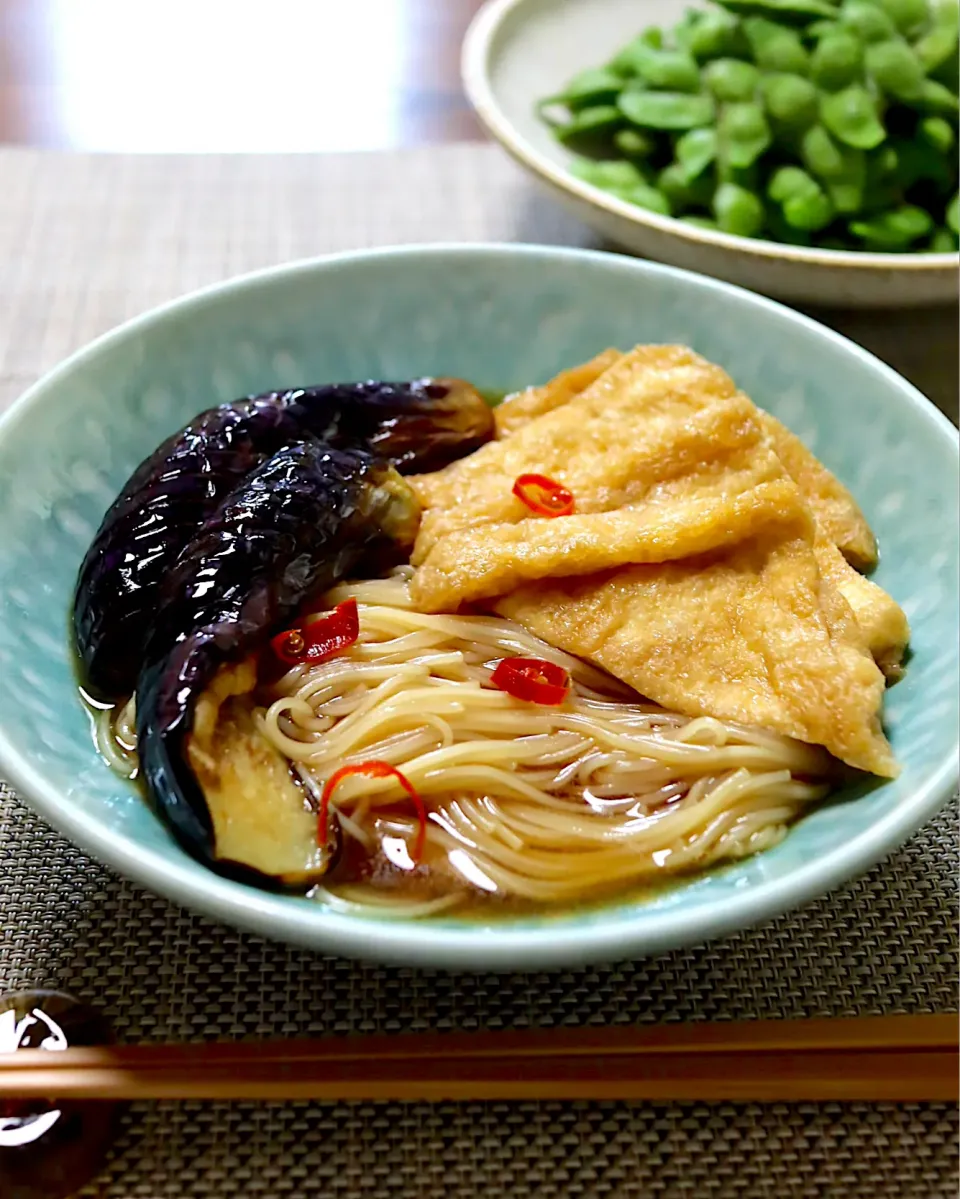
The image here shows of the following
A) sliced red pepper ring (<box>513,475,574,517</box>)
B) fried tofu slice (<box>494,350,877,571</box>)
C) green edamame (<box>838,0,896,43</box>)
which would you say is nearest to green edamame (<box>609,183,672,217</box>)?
green edamame (<box>838,0,896,43</box>)

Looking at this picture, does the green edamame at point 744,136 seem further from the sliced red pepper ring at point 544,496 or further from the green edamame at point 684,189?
the sliced red pepper ring at point 544,496

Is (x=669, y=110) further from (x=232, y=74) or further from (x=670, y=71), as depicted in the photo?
(x=232, y=74)

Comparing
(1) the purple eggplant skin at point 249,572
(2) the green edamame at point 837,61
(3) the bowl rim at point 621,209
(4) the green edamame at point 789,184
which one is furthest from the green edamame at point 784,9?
(1) the purple eggplant skin at point 249,572

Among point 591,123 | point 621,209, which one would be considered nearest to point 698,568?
point 621,209

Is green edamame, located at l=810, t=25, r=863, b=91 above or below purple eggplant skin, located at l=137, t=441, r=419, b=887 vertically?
above

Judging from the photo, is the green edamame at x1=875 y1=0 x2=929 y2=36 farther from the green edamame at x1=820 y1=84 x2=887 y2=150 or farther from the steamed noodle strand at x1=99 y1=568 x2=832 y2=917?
the steamed noodle strand at x1=99 y1=568 x2=832 y2=917

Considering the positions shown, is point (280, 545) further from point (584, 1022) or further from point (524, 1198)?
point (524, 1198)
